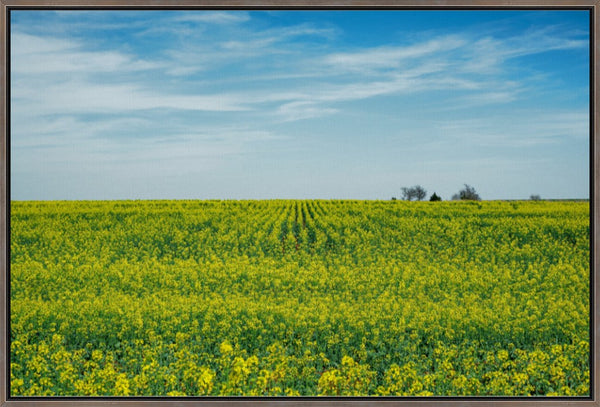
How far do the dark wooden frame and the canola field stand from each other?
1.23m

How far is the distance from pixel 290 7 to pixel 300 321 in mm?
5138

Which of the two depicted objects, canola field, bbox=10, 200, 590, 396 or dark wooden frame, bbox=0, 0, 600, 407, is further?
canola field, bbox=10, 200, 590, 396

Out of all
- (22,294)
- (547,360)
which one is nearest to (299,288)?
(547,360)

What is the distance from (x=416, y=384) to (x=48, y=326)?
6207mm

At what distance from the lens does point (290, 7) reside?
4797mm

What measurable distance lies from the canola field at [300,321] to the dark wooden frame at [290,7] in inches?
48.4

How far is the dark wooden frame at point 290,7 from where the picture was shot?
4.57m

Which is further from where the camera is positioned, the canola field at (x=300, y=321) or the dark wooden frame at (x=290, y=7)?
the canola field at (x=300, y=321)

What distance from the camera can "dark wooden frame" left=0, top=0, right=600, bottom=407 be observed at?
457 cm

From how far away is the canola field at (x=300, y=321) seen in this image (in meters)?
6.52

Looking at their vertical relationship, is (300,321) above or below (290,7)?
below

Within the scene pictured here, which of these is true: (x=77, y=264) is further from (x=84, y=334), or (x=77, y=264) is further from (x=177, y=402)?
(x=177, y=402)

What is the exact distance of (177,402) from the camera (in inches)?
181

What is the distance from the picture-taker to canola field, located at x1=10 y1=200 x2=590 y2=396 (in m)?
6.52
